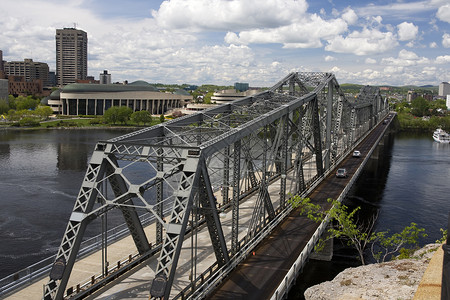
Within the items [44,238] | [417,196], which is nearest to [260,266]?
[44,238]

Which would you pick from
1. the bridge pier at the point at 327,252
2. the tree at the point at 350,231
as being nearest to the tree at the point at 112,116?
the tree at the point at 350,231

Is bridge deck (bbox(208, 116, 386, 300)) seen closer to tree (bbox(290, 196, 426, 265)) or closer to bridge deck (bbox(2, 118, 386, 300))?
bridge deck (bbox(2, 118, 386, 300))

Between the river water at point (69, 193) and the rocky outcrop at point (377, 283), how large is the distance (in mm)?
14643

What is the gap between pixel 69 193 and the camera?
232 ft

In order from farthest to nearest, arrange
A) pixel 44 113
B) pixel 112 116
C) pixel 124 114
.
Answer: pixel 44 113 < pixel 124 114 < pixel 112 116

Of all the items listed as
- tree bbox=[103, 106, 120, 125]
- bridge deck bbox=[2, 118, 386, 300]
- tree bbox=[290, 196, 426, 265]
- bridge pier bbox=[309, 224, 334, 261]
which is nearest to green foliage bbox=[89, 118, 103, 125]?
tree bbox=[103, 106, 120, 125]

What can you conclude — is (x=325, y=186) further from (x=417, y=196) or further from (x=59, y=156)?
(x=59, y=156)

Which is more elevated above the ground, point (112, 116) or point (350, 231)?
point (112, 116)

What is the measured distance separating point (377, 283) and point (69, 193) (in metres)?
57.3

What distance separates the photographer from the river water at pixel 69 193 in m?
47.3

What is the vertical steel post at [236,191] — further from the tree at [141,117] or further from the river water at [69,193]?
the tree at [141,117]

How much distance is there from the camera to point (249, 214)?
1905 inches

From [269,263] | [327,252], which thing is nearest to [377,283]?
[269,263]

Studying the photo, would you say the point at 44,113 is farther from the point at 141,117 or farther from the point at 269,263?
the point at 269,263
